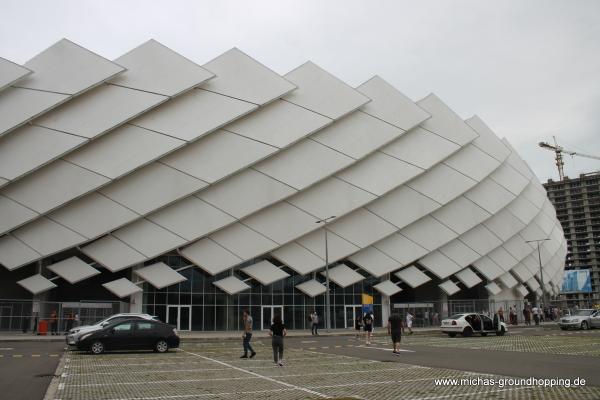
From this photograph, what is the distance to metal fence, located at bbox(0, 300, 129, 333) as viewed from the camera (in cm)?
3188

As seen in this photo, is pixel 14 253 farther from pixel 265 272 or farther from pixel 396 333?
pixel 396 333

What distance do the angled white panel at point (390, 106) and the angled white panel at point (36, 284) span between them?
25.4 m

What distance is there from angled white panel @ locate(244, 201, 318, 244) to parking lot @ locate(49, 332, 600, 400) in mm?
19156

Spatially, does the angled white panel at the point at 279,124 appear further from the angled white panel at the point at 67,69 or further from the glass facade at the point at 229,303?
the glass facade at the point at 229,303

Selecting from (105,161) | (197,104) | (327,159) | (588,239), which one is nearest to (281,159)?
(327,159)

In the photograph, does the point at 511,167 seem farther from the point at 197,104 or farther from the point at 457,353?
the point at 457,353

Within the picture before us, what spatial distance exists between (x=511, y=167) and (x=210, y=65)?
107ft

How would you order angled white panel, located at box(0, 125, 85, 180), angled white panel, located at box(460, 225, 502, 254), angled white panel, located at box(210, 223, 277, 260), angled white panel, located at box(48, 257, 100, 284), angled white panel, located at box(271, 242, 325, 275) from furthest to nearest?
angled white panel, located at box(460, 225, 502, 254) < angled white panel, located at box(271, 242, 325, 275) < angled white panel, located at box(210, 223, 277, 260) < angled white panel, located at box(48, 257, 100, 284) < angled white panel, located at box(0, 125, 85, 180)

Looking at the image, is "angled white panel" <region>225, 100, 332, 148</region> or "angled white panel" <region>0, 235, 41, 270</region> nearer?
"angled white panel" <region>0, 235, 41, 270</region>

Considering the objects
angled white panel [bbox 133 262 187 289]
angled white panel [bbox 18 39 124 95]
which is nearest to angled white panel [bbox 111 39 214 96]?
angled white panel [bbox 18 39 124 95]

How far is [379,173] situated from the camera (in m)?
41.2

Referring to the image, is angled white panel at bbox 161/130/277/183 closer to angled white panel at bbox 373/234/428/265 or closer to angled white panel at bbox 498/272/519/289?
angled white panel at bbox 373/234/428/265

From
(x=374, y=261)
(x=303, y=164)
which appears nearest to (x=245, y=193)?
(x=303, y=164)

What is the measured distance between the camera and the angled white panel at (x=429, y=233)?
43.9 metres
